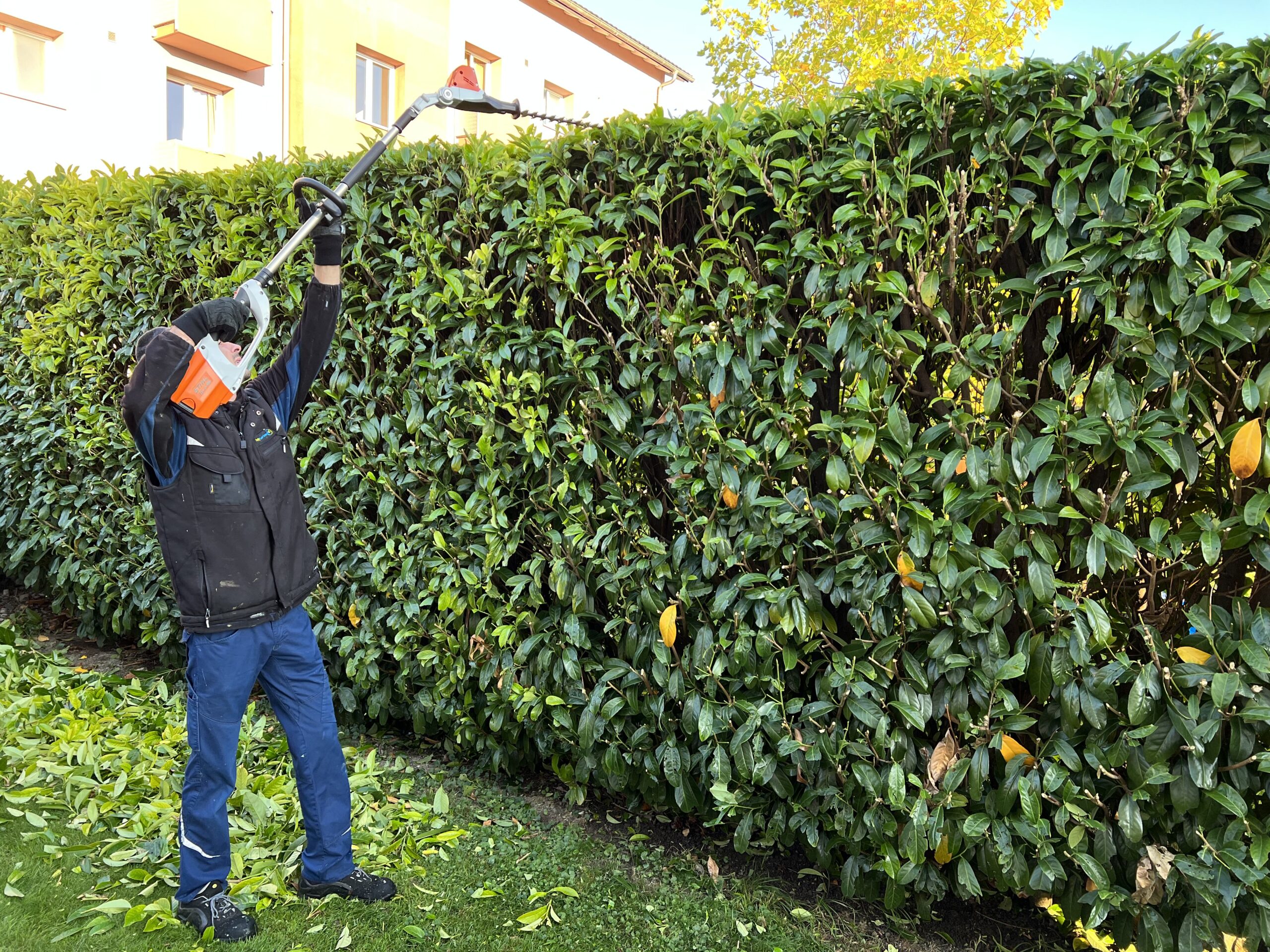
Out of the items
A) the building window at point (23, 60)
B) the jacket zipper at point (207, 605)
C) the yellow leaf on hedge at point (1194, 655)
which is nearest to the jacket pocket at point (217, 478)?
the jacket zipper at point (207, 605)

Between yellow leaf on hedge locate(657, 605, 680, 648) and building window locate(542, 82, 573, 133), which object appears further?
building window locate(542, 82, 573, 133)

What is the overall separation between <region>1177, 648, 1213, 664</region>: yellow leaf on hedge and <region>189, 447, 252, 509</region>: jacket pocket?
9.79 feet

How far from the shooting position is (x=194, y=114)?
15305 millimetres

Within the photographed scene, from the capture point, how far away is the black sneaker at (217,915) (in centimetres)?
282

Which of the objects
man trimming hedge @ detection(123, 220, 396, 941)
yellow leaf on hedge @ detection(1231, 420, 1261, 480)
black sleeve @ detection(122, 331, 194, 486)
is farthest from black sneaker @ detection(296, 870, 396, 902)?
yellow leaf on hedge @ detection(1231, 420, 1261, 480)

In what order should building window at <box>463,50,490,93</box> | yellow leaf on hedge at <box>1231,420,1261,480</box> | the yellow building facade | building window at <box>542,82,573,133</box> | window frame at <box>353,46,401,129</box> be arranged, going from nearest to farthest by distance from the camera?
1. yellow leaf on hedge at <box>1231,420,1261,480</box>
2. the yellow building facade
3. window frame at <box>353,46,401,129</box>
4. building window at <box>463,50,490,93</box>
5. building window at <box>542,82,573,133</box>

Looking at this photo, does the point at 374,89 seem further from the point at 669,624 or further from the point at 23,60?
the point at 669,624

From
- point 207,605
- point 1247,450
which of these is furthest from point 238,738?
point 1247,450

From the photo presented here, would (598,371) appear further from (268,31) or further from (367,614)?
(268,31)

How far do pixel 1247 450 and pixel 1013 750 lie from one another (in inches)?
43.9

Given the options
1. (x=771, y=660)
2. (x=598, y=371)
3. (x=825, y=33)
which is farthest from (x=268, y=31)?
(x=771, y=660)

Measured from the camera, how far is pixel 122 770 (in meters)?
3.91

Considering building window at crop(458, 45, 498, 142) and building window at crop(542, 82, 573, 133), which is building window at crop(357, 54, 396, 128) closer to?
building window at crop(458, 45, 498, 142)

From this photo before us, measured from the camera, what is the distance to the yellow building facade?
13008 millimetres
